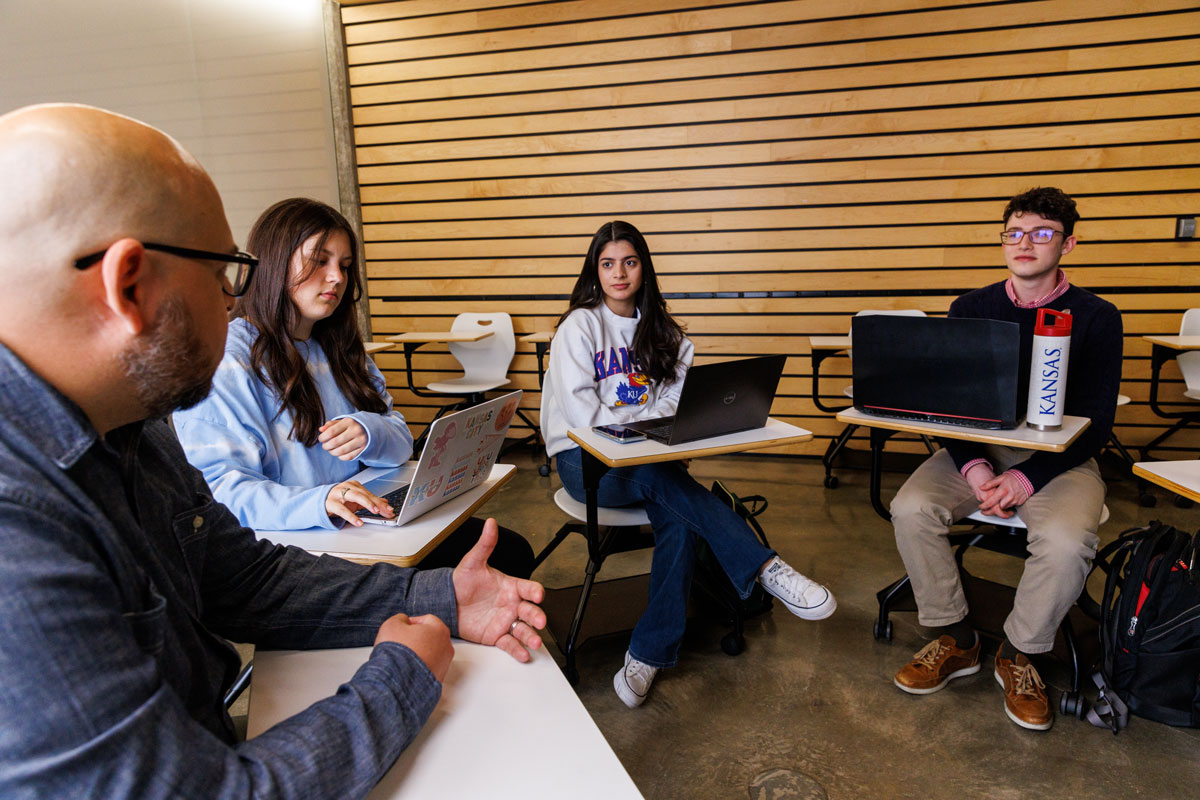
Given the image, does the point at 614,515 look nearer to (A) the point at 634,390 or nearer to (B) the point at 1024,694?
(A) the point at 634,390

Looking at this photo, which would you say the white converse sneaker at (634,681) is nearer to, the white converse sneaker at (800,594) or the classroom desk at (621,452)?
the classroom desk at (621,452)

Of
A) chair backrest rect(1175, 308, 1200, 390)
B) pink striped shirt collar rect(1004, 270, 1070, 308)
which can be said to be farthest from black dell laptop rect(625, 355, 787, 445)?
chair backrest rect(1175, 308, 1200, 390)

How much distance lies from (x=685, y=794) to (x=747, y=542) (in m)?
0.74

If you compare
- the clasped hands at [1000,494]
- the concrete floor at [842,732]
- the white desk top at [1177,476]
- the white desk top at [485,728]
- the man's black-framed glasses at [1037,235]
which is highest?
the man's black-framed glasses at [1037,235]

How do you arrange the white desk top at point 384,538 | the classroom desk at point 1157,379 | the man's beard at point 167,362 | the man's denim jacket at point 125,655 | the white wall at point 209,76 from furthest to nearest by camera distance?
the classroom desk at point 1157,379 < the white wall at point 209,76 < the white desk top at point 384,538 < the man's beard at point 167,362 < the man's denim jacket at point 125,655

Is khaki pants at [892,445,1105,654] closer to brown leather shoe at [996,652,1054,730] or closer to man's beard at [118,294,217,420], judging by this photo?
brown leather shoe at [996,652,1054,730]

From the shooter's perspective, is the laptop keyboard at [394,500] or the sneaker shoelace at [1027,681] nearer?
the laptop keyboard at [394,500]

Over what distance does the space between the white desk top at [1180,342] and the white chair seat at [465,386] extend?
12.4ft

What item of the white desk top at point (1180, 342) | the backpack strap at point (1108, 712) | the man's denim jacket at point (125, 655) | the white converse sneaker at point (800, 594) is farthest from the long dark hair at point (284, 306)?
the white desk top at point (1180, 342)

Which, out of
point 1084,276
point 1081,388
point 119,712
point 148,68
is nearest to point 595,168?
point 148,68

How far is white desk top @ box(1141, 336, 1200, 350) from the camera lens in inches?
142

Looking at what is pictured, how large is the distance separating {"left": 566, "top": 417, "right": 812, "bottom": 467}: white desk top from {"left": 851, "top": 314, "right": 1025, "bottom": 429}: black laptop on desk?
33 cm

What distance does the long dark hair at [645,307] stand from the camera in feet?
9.27

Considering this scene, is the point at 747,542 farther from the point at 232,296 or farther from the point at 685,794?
the point at 232,296
